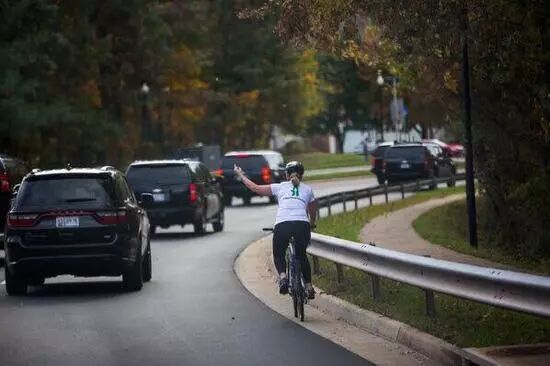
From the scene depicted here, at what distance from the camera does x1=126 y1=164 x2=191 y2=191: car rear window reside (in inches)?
1281

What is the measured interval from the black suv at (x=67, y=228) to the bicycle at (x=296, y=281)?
4.00 meters

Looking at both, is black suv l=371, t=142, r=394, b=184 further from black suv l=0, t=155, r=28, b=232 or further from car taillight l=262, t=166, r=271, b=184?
black suv l=0, t=155, r=28, b=232

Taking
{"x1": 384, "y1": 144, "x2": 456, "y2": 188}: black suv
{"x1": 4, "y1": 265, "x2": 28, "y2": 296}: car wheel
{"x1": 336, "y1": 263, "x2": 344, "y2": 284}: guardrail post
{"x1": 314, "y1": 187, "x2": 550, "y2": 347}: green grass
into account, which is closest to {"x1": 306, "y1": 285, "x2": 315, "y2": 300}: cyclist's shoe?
{"x1": 314, "y1": 187, "x2": 550, "y2": 347}: green grass

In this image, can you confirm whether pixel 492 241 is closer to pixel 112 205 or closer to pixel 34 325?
pixel 112 205

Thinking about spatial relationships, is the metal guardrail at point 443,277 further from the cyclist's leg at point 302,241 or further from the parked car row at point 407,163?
the parked car row at point 407,163

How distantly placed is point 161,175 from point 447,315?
62.2 feet

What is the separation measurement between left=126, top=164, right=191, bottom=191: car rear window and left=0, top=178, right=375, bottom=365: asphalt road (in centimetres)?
832

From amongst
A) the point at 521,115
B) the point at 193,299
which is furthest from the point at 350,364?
the point at 521,115

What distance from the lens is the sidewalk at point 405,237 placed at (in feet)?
75.3

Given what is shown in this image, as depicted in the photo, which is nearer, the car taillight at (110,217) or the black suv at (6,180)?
the car taillight at (110,217)

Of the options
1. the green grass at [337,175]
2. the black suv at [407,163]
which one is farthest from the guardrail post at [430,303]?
the green grass at [337,175]

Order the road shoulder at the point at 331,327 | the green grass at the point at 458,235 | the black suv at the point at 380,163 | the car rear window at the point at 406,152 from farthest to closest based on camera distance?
1. the black suv at the point at 380,163
2. the car rear window at the point at 406,152
3. the green grass at the point at 458,235
4. the road shoulder at the point at 331,327

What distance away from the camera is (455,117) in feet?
111

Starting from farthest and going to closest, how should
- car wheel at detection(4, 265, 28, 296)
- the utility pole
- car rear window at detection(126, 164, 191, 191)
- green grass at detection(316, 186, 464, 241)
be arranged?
1. car rear window at detection(126, 164, 191, 191)
2. green grass at detection(316, 186, 464, 241)
3. the utility pole
4. car wheel at detection(4, 265, 28, 296)
